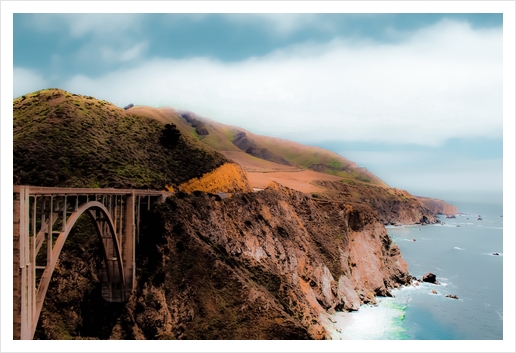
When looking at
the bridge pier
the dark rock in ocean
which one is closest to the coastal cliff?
the bridge pier

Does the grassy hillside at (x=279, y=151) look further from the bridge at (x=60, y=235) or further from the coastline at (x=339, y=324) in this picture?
Result: the bridge at (x=60, y=235)

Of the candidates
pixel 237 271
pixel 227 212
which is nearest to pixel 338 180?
pixel 227 212

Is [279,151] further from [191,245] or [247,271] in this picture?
[191,245]

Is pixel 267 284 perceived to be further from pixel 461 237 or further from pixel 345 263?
pixel 461 237

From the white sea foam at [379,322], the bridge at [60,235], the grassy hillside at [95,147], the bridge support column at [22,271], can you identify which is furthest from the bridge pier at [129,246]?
the white sea foam at [379,322]

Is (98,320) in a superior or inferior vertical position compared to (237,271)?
inferior

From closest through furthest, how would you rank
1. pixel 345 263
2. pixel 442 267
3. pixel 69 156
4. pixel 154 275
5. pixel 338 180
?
pixel 154 275, pixel 69 156, pixel 345 263, pixel 442 267, pixel 338 180
